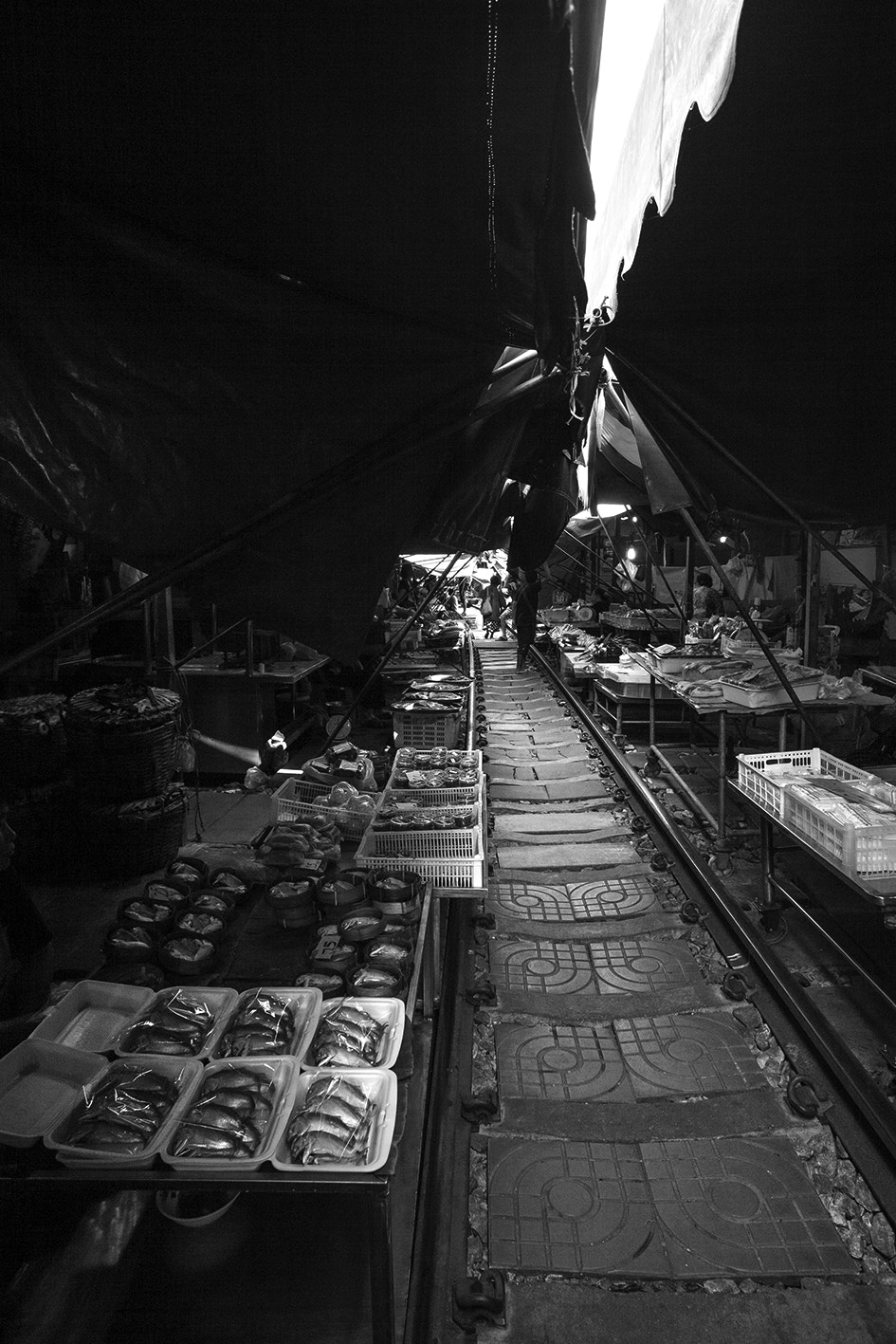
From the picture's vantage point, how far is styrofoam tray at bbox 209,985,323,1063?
2773 millimetres

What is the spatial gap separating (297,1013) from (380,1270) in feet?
3.30

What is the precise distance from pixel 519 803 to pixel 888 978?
13.9 ft

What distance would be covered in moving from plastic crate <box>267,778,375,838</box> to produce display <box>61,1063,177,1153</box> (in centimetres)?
264

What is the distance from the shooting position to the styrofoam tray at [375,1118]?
219cm

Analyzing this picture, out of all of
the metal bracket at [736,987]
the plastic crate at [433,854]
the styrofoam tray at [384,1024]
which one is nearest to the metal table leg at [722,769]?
the metal bracket at [736,987]

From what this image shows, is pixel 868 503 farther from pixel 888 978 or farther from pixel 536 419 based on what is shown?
pixel 888 978

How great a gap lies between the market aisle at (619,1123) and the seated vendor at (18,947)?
276cm

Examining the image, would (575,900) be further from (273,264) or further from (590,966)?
(273,264)

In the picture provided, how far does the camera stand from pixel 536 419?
3.10 m

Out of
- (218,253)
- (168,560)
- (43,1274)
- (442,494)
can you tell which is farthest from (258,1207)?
(218,253)

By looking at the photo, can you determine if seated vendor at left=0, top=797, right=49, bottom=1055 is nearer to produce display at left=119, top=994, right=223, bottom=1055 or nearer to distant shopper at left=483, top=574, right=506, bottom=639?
produce display at left=119, top=994, right=223, bottom=1055

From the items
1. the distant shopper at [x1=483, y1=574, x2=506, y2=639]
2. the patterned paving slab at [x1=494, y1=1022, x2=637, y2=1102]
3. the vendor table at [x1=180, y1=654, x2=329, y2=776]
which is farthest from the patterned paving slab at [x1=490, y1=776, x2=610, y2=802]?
the distant shopper at [x1=483, y1=574, x2=506, y2=639]

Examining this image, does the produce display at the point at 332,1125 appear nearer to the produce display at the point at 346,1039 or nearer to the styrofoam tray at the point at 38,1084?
the produce display at the point at 346,1039

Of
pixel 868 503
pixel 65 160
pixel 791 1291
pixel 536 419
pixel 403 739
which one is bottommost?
pixel 791 1291
